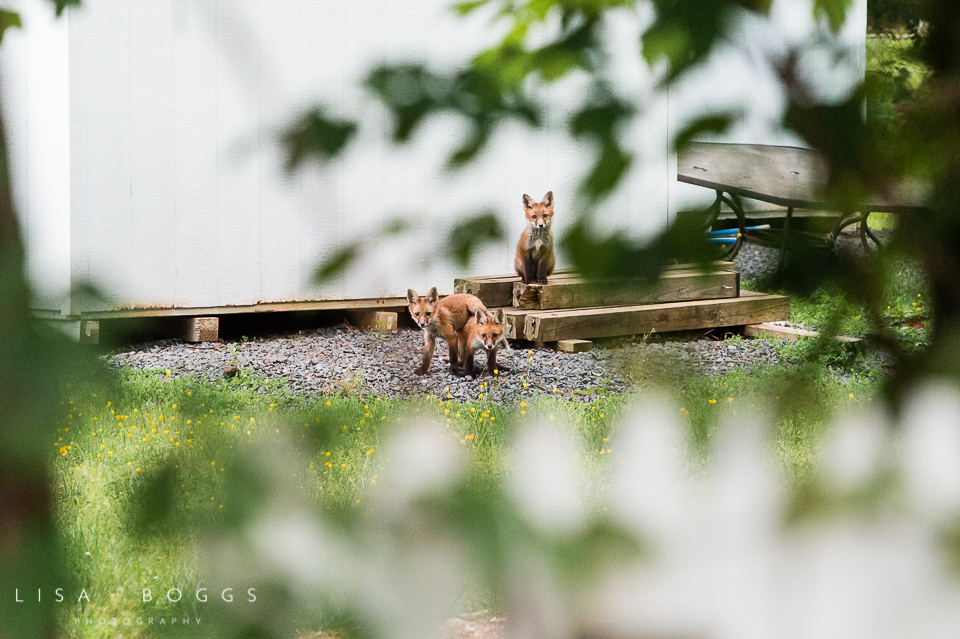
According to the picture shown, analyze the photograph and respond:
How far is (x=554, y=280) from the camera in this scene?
6.71m

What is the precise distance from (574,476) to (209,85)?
6.43m

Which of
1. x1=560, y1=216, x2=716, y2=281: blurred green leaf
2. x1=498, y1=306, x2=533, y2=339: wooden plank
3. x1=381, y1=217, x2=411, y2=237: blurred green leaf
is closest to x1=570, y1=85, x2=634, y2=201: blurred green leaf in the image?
x1=560, y1=216, x2=716, y2=281: blurred green leaf

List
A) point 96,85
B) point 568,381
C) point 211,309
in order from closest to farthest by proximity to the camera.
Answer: point 568,381
point 96,85
point 211,309

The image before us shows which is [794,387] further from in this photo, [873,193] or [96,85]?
[96,85]

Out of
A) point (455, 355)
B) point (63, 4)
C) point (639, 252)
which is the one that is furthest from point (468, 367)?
point (639, 252)

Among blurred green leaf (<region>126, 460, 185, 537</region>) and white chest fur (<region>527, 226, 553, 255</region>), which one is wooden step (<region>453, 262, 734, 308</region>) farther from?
blurred green leaf (<region>126, 460, 185, 537</region>)

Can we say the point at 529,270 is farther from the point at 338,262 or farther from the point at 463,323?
the point at 338,262

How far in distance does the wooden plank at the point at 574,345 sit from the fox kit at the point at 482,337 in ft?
1.84

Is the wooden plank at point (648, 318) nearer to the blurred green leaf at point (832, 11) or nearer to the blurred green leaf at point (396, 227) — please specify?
the blurred green leaf at point (832, 11)

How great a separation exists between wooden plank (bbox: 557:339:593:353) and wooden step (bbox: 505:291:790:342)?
0.13 ft

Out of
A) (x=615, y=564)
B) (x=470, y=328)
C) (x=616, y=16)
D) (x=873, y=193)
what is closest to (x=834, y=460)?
(x=615, y=564)

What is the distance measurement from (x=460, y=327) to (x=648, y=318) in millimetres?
1494

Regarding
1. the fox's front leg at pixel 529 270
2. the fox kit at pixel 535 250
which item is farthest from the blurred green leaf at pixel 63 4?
the fox's front leg at pixel 529 270

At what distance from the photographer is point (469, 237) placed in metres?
0.69
